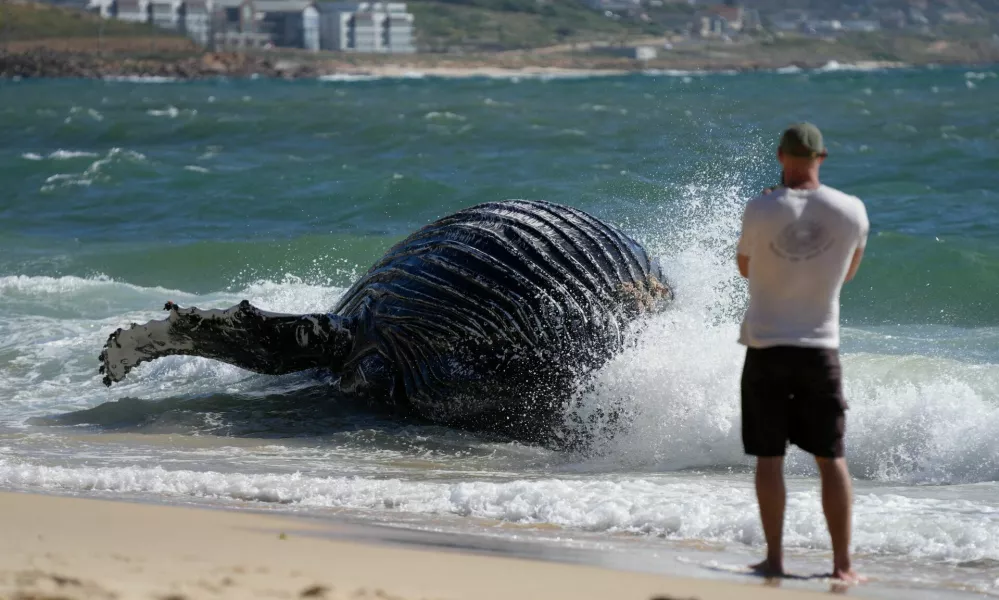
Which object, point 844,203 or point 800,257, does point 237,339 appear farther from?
point 844,203

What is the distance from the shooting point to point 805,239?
4.77 metres

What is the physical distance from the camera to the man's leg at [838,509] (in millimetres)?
4867

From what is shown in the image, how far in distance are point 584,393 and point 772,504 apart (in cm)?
227

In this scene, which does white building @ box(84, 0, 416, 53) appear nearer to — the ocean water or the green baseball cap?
the ocean water

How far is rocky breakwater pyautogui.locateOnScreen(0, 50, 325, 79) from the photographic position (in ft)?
361

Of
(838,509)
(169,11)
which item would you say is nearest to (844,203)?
(838,509)

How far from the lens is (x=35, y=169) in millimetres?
29672

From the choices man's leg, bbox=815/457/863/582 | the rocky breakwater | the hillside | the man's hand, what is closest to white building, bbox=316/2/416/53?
the hillside

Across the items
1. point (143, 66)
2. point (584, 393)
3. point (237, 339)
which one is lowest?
point (584, 393)

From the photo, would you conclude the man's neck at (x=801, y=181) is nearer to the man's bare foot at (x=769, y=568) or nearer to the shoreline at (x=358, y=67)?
the man's bare foot at (x=769, y=568)

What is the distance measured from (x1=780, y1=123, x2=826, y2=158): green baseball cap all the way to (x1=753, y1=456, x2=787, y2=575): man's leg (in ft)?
3.42

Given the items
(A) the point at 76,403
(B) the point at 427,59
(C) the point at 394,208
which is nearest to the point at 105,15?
(B) the point at 427,59

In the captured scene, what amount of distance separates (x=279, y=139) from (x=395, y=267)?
33.4m

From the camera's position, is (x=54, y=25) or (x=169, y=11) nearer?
(x=54, y=25)
